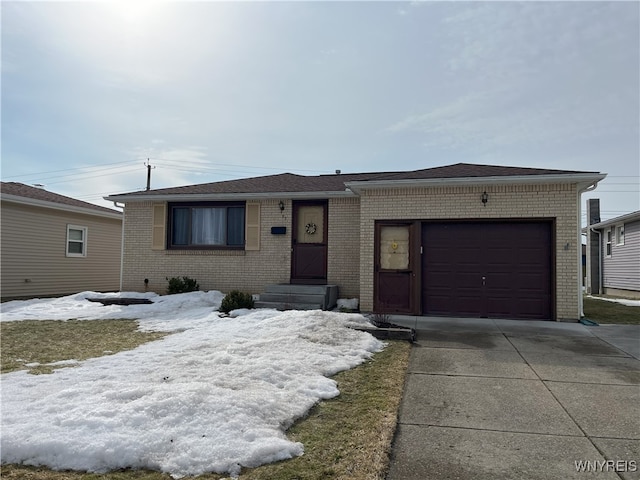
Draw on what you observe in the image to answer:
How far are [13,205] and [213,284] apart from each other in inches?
296

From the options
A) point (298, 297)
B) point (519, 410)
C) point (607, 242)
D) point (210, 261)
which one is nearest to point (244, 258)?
point (210, 261)

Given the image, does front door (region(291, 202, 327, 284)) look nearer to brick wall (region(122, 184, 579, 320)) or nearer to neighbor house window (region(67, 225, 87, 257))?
brick wall (region(122, 184, 579, 320))

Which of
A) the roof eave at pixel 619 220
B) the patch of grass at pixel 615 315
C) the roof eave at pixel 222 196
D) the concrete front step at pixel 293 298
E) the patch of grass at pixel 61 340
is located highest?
the roof eave at pixel 619 220

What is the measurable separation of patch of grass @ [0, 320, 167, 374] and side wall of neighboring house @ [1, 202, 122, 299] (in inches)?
232

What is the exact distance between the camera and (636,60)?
9141 mm

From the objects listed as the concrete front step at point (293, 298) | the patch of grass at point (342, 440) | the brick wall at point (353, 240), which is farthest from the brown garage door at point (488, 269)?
the patch of grass at point (342, 440)

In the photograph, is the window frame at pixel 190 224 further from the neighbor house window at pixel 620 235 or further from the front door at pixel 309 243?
the neighbor house window at pixel 620 235

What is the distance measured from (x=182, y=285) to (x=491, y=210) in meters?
8.47

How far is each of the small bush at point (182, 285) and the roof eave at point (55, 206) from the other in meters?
5.98

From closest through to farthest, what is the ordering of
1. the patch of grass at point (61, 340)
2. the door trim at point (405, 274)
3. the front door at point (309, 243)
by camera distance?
the patch of grass at point (61, 340)
the door trim at point (405, 274)
the front door at point (309, 243)

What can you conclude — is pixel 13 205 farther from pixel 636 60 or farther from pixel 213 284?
pixel 636 60

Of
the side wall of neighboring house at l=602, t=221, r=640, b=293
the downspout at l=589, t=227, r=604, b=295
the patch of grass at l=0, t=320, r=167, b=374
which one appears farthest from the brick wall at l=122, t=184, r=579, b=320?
the downspout at l=589, t=227, r=604, b=295

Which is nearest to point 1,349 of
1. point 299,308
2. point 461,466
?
point 299,308

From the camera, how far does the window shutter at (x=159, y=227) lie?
12648 mm
